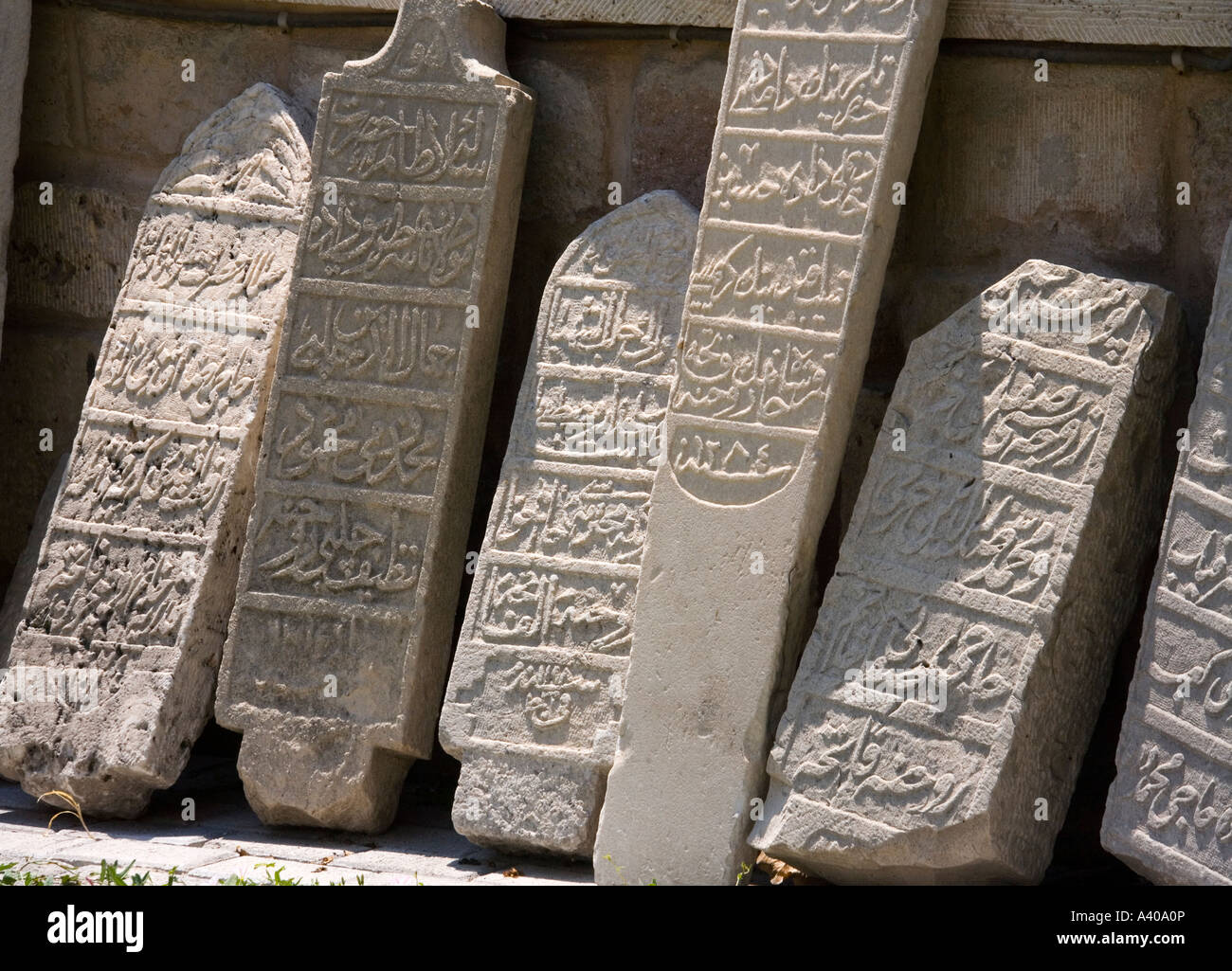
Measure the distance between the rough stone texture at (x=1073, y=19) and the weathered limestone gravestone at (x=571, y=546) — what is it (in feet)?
1.70

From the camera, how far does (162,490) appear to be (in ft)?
15.7

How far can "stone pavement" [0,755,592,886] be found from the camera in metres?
4.25

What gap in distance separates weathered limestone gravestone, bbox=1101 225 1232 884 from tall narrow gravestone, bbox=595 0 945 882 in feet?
2.54

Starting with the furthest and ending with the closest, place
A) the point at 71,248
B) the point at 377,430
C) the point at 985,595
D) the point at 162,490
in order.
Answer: the point at 71,248 < the point at 162,490 < the point at 377,430 < the point at 985,595

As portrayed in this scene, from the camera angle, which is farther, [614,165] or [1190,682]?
[614,165]

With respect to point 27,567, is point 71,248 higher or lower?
higher

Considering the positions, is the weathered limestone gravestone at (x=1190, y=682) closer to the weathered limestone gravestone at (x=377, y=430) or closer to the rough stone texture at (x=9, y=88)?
the weathered limestone gravestone at (x=377, y=430)

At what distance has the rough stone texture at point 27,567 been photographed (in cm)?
516

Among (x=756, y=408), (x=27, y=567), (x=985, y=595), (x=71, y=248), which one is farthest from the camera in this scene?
(x=71, y=248)

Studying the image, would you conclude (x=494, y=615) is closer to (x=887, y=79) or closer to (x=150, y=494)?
(x=150, y=494)

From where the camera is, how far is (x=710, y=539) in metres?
4.14

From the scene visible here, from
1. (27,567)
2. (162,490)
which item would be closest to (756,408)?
(162,490)

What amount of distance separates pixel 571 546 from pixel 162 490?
1.17 meters

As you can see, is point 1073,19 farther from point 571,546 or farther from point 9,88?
point 9,88
